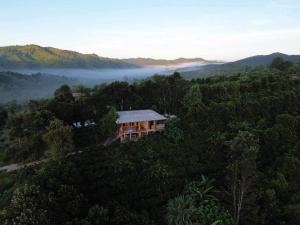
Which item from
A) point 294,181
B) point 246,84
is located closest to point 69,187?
point 294,181

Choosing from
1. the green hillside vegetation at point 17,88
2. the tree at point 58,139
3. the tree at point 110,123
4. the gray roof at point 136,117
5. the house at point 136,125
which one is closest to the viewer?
the tree at point 58,139

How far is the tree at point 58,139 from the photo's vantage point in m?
25.6

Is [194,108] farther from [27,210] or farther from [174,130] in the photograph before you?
[27,210]

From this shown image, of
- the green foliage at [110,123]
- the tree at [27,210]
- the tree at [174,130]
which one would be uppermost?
the green foliage at [110,123]

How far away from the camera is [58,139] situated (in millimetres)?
25672

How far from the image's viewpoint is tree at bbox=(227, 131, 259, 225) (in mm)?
20594

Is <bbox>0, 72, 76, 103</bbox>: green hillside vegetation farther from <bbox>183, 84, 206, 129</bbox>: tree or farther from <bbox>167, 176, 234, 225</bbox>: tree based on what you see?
<bbox>167, 176, 234, 225</bbox>: tree

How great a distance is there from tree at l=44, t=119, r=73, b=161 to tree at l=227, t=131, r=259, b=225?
14.2m

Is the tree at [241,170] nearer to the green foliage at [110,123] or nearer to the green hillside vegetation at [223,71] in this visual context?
the green foliage at [110,123]

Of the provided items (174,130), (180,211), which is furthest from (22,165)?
(180,211)

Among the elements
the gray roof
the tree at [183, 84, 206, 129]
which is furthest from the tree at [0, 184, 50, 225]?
the tree at [183, 84, 206, 129]

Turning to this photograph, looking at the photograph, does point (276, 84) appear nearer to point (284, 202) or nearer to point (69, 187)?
point (284, 202)

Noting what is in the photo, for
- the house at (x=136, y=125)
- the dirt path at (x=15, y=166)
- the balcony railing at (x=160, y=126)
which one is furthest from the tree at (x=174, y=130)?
the dirt path at (x=15, y=166)

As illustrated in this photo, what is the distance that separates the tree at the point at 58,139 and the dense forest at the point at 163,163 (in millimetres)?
87
